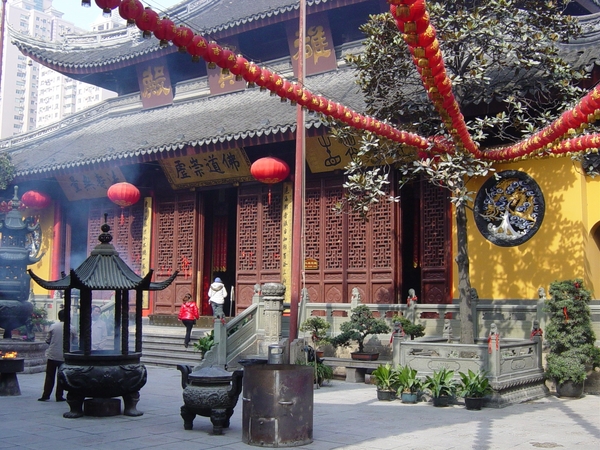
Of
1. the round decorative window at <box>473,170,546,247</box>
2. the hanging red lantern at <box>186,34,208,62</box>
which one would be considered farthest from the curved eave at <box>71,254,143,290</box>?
the round decorative window at <box>473,170,546,247</box>

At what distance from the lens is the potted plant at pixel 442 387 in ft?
32.4

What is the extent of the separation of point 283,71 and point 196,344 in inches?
302

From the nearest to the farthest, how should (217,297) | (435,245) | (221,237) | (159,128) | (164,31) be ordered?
(164,31), (435,245), (217,297), (159,128), (221,237)

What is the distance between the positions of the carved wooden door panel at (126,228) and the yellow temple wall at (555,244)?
31.7 ft

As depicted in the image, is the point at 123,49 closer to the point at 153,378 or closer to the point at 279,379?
the point at 153,378

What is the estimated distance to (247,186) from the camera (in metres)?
17.1

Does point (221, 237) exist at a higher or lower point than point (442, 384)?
higher

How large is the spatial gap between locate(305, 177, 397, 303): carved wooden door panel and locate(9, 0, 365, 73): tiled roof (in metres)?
6.66

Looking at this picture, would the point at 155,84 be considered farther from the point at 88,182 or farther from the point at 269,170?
the point at 269,170

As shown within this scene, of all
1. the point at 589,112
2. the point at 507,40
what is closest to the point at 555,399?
the point at 507,40

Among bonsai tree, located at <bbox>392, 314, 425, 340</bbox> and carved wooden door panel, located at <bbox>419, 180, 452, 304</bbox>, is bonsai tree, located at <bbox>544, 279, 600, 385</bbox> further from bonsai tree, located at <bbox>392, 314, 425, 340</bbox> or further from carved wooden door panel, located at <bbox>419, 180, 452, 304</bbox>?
carved wooden door panel, located at <bbox>419, 180, 452, 304</bbox>

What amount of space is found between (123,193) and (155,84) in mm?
4569

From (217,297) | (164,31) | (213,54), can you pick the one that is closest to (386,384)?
(217,297)

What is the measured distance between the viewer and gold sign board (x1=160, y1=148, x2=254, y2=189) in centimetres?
1684
